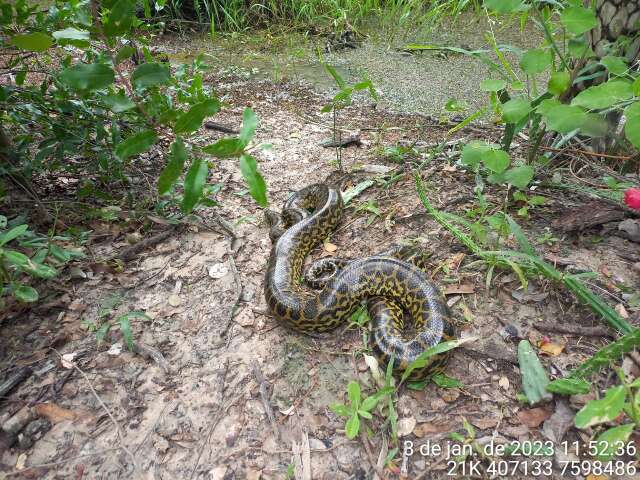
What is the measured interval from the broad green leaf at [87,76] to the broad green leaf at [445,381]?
277 centimetres

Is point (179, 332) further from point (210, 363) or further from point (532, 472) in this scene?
point (532, 472)

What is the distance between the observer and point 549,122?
8.90 ft

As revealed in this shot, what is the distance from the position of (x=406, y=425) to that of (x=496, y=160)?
2.06 meters

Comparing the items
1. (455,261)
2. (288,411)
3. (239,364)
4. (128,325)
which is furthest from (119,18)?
(455,261)

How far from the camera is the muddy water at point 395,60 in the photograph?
21.4 feet

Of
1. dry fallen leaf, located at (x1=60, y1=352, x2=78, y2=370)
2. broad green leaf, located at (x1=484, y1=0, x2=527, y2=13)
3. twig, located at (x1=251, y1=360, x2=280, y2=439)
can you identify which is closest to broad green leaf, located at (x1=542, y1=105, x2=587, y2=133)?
broad green leaf, located at (x1=484, y1=0, x2=527, y2=13)

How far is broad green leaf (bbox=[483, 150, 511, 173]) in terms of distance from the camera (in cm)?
302

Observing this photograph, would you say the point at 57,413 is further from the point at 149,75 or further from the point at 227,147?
the point at 149,75

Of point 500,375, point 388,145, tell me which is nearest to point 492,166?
point 500,375

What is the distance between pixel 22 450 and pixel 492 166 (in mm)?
3820

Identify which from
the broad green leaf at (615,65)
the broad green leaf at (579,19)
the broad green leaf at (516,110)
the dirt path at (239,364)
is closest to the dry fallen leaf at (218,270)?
the dirt path at (239,364)

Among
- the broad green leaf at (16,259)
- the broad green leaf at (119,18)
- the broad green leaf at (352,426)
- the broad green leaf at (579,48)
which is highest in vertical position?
the broad green leaf at (119,18)

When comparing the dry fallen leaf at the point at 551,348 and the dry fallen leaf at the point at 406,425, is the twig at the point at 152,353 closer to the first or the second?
the dry fallen leaf at the point at 406,425

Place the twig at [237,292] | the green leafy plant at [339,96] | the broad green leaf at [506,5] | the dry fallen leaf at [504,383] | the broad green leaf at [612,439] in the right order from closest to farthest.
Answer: the broad green leaf at [612,439]
the dry fallen leaf at [504,383]
the broad green leaf at [506,5]
the twig at [237,292]
the green leafy plant at [339,96]
